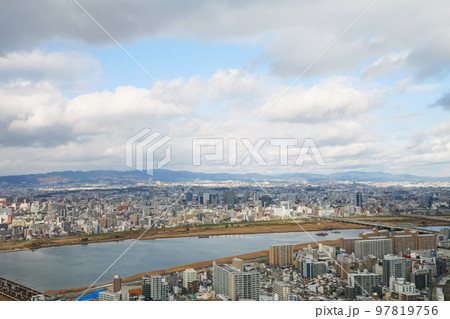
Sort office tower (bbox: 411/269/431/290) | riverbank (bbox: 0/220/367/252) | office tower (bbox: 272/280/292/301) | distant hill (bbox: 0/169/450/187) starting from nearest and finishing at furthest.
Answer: office tower (bbox: 272/280/292/301) < office tower (bbox: 411/269/431/290) < riverbank (bbox: 0/220/367/252) < distant hill (bbox: 0/169/450/187)

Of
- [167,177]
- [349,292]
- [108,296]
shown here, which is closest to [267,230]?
[167,177]

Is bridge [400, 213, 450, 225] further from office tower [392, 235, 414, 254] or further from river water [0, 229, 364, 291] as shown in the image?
office tower [392, 235, 414, 254]

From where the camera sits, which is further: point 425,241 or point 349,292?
point 425,241

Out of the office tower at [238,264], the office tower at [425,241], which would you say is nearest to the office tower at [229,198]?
the office tower at [238,264]

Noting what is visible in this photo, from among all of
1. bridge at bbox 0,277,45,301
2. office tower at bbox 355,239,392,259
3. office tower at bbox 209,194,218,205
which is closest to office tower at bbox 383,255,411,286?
office tower at bbox 355,239,392,259

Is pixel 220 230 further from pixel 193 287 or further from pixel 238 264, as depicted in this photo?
pixel 193 287
